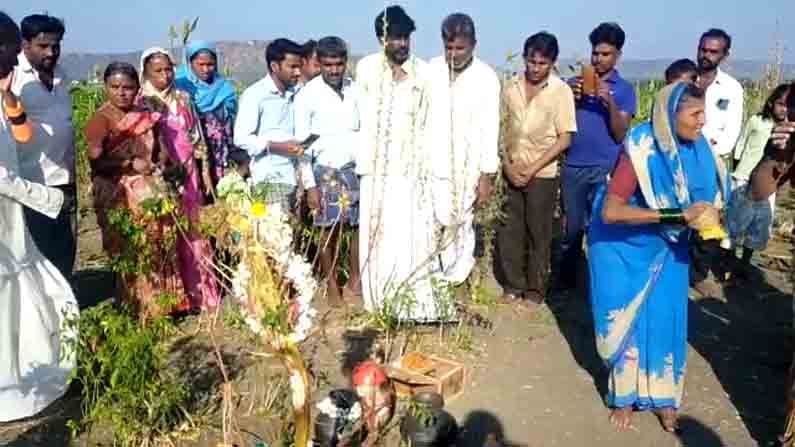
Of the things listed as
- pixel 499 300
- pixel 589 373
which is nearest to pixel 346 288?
pixel 499 300

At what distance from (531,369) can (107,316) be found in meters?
2.58

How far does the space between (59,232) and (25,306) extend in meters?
→ 0.93

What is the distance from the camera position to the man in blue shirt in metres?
5.49

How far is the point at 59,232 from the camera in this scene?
4.79 metres

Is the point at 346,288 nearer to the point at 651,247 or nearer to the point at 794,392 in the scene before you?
the point at 651,247

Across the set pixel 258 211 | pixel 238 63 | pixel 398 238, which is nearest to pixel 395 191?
pixel 398 238

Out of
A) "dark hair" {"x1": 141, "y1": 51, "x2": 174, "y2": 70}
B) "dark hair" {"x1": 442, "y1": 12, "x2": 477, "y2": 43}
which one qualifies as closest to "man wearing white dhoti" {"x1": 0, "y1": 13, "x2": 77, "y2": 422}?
"dark hair" {"x1": 141, "y1": 51, "x2": 174, "y2": 70}

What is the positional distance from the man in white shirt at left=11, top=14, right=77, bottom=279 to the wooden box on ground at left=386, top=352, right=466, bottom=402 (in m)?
2.26

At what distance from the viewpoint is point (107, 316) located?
341cm

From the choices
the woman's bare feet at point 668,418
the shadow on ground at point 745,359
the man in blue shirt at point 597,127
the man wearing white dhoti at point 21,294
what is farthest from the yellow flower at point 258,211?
the man in blue shirt at point 597,127

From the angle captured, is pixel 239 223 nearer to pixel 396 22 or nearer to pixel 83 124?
pixel 396 22

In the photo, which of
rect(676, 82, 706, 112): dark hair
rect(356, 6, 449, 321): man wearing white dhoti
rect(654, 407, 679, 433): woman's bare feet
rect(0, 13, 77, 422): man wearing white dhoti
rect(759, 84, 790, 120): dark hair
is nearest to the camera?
rect(676, 82, 706, 112): dark hair

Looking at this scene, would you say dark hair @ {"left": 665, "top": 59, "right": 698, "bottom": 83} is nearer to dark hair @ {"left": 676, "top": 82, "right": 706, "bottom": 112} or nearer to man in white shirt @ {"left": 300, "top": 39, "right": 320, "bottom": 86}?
dark hair @ {"left": 676, "top": 82, "right": 706, "bottom": 112}

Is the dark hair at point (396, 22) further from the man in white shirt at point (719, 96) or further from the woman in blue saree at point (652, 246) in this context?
the man in white shirt at point (719, 96)
